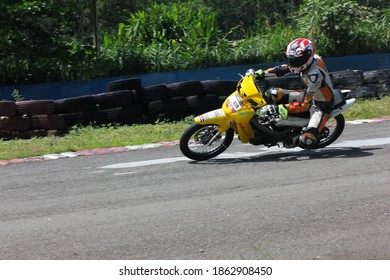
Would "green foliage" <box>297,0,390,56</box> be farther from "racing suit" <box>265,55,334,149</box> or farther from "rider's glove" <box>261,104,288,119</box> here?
"rider's glove" <box>261,104,288,119</box>

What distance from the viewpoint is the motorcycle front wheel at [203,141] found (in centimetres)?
898

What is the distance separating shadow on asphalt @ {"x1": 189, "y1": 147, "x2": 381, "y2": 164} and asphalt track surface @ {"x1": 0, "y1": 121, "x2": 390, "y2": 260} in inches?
0.6

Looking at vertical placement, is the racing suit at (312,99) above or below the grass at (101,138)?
above

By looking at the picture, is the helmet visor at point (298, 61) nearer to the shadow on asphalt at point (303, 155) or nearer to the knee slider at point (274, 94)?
the knee slider at point (274, 94)

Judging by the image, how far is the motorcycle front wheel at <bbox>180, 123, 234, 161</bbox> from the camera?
29.5ft

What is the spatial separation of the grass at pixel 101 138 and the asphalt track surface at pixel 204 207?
49.1 inches

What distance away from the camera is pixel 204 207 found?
6457mm

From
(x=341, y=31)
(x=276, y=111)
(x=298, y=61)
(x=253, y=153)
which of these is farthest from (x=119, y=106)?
(x=341, y=31)

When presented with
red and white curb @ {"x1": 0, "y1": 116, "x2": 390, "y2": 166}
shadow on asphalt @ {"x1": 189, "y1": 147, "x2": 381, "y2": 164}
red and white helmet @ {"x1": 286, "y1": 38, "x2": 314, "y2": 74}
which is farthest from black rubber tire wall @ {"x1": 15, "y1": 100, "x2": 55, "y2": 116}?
red and white helmet @ {"x1": 286, "y1": 38, "x2": 314, "y2": 74}

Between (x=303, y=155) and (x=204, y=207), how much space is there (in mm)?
3241

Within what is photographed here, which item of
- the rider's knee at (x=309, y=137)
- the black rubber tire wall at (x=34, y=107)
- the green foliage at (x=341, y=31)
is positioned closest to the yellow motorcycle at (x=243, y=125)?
the rider's knee at (x=309, y=137)

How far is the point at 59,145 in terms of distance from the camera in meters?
11.4

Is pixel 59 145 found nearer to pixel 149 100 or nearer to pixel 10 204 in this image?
pixel 149 100

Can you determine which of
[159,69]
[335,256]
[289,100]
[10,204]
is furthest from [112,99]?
[335,256]
